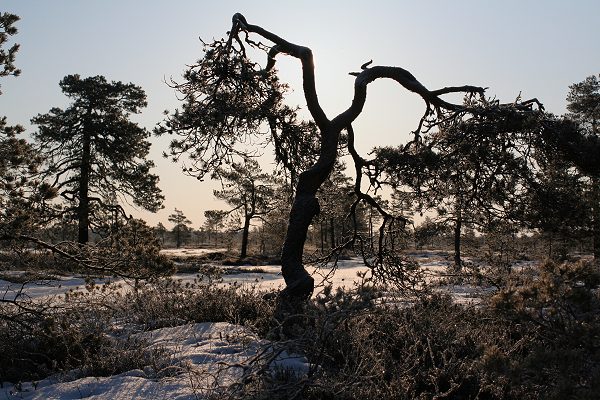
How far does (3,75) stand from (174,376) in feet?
15.7

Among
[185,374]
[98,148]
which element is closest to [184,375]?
[185,374]

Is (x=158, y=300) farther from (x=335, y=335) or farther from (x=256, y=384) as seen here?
(x=256, y=384)

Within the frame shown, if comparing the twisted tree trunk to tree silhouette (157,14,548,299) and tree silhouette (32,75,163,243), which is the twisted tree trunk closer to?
tree silhouette (157,14,548,299)

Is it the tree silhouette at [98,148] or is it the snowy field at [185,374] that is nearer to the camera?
the snowy field at [185,374]

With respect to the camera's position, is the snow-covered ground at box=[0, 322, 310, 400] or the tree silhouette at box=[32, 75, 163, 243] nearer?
the snow-covered ground at box=[0, 322, 310, 400]

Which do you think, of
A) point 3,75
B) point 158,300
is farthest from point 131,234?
point 3,75

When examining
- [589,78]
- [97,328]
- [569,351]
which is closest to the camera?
[569,351]

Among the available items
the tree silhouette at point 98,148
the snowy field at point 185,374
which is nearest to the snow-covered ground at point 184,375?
the snowy field at point 185,374

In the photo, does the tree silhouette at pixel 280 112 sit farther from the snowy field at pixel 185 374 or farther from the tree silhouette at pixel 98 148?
the tree silhouette at pixel 98 148

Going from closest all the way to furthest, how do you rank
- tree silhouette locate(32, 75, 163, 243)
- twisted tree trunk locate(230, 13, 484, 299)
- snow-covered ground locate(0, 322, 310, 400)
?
snow-covered ground locate(0, 322, 310, 400), twisted tree trunk locate(230, 13, 484, 299), tree silhouette locate(32, 75, 163, 243)

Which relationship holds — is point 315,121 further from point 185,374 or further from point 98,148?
point 98,148

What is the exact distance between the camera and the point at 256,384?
3.82 metres

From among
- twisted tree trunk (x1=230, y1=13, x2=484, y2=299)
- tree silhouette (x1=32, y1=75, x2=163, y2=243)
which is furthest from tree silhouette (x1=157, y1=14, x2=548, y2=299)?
tree silhouette (x1=32, y1=75, x2=163, y2=243)

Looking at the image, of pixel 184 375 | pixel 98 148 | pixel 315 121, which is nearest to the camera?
pixel 184 375
